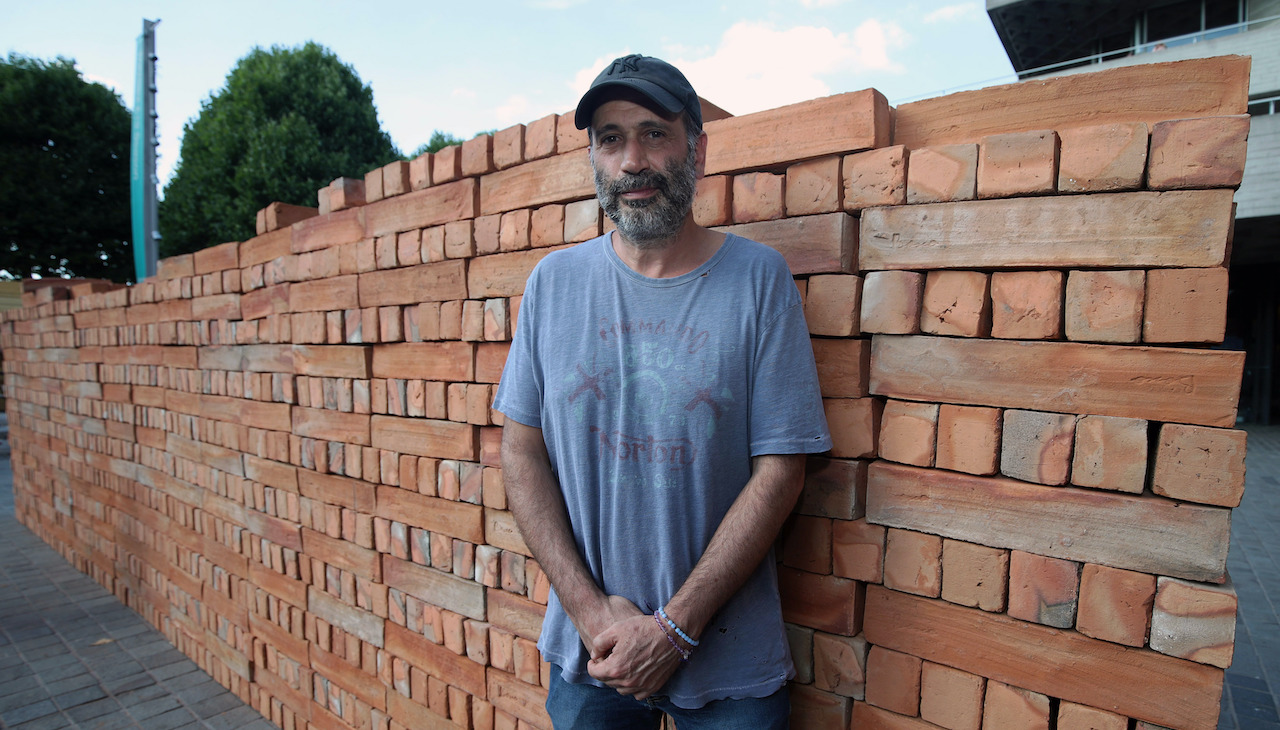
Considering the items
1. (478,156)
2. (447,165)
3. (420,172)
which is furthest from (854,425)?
(420,172)

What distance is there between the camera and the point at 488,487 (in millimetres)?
2736

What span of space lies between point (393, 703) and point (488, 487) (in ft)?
4.38

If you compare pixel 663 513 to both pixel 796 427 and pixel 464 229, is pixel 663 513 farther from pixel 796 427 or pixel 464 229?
pixel 464 229

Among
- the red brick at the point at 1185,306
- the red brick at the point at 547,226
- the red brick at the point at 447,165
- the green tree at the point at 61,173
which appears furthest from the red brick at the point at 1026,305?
the green tree at the point at 61,173

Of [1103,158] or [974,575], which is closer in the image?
[1103,158]

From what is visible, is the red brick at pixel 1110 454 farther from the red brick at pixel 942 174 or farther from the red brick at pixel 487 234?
the red brick at pixel 487 234

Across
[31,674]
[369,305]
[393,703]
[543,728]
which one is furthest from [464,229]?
[31,674]

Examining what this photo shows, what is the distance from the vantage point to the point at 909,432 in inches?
70.6

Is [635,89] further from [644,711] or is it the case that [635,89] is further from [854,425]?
[644,711]

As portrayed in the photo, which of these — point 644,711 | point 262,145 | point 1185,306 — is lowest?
point 644,711

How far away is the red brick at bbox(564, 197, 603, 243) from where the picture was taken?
241 cm

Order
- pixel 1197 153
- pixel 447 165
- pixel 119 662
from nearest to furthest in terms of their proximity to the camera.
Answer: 1. pixel 1197 153
2. pixel 447 165
3. pixel 119 662

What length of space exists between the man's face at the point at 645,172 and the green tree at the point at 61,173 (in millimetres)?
23592

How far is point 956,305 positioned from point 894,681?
99 cm
